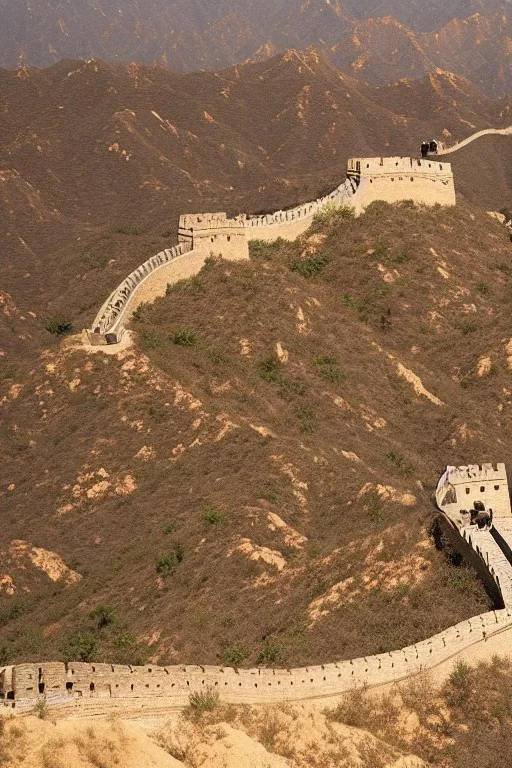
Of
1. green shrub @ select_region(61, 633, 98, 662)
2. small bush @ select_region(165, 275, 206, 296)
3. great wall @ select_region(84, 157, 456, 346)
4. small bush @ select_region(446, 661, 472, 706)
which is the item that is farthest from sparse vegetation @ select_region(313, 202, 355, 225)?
small bush @ select_region(446, 661, 472, 706)

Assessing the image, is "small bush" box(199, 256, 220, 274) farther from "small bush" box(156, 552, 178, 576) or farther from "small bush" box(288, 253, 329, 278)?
"small bush" box(156, 552, 178, 576)

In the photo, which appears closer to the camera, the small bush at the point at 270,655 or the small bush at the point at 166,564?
the small bush at the point at 270,655

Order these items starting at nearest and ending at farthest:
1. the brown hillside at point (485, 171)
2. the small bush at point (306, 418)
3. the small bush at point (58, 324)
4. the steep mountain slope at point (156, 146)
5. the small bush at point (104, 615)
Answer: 1. the small bush at point (104, 615)
2. the small bush at point (306, 418)
3. the small bush at point (58, 324)
4. the steep mountain slope at point (156, 146)
5. the brown hillside at point (485, 171)

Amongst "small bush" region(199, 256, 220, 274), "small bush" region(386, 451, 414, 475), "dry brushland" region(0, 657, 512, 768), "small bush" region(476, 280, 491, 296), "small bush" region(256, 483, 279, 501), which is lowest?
"dry brushland" region(0, 657, 512, 768)

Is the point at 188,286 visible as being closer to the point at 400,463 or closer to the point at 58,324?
the point at 400,463

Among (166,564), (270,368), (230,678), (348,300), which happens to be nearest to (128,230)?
(348,300)

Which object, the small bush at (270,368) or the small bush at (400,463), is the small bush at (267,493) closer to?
the small bush at (400,463)

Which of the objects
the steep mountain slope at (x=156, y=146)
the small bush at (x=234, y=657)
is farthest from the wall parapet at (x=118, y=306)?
the small bush at (x=234, y=657)
